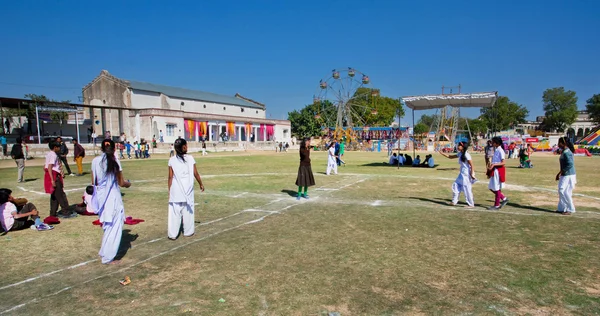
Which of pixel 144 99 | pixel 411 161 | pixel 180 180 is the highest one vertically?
pixel 144 99

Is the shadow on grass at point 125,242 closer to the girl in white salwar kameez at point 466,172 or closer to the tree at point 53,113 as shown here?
the girl in white salwar kameez at point 466,172

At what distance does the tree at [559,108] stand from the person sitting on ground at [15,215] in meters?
103

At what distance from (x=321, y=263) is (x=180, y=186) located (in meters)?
2.72

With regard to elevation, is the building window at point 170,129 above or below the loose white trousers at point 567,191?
above

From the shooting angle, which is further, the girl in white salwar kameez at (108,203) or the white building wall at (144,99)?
the white building wall at (144,99)

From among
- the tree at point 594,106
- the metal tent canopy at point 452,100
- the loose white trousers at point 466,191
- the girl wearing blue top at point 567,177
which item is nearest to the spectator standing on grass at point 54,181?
the loose white trousers at point 466,191

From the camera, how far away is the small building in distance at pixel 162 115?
142 ft

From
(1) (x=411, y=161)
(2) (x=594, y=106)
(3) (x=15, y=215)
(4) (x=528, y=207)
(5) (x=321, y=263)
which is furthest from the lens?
(2) (x=594, y=106)

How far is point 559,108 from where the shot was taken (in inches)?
3433

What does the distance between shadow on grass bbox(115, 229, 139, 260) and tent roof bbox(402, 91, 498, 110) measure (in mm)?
18461

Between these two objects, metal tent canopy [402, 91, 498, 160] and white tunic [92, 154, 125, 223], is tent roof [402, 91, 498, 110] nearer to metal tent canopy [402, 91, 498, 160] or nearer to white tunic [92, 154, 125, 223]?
metal tent canopy [402, 91, 498, 160]

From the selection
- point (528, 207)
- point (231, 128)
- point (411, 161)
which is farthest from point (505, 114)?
point (528, 207)

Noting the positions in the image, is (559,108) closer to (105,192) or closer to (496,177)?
(496,177)

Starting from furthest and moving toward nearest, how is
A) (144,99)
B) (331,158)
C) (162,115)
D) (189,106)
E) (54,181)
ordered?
1. (189,106)
2. (144,99)
3. (162,115)
4. (331,158)
5. (54,181)
